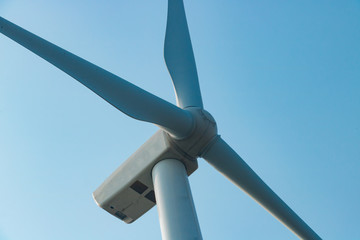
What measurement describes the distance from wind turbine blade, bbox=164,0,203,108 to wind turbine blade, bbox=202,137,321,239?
3.24 ft

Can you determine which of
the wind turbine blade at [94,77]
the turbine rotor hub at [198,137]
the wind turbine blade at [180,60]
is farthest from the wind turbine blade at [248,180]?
the wind turbine blade at [94,77]

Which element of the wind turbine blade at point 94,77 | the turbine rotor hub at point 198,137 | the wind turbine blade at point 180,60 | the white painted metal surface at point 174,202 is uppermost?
the wind turbine blade at point 180,60

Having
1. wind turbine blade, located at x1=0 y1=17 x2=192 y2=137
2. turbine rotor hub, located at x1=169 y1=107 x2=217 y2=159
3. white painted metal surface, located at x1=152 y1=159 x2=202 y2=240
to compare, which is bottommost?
white painted metal surface, located at x1=152 y1=159 x2=202 y2=240

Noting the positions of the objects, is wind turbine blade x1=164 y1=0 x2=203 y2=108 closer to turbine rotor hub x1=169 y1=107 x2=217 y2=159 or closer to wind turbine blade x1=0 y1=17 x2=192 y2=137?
turbine rotor hub x1=169 y1=107 x2=217 y2=159

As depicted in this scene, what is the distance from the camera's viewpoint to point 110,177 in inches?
259

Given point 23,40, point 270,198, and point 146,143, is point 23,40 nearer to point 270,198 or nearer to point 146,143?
point 146,143

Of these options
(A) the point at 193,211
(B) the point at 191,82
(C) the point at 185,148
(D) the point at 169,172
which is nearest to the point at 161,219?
(A) the point at 193,211

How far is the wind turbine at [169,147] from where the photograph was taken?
5.02 metres

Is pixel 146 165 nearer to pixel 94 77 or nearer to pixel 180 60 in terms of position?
pixel 94 77

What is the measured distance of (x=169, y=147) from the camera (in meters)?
6.02

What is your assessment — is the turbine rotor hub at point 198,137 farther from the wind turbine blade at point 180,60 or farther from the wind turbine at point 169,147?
the wind turbine blade at point 180,60

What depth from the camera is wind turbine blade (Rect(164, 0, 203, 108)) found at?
270 inches

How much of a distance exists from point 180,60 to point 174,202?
3.02 m

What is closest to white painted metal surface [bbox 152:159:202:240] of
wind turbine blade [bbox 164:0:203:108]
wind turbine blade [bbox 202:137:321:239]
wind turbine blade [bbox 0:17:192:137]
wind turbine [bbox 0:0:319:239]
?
wind turbine [bbox 0:0:319:239]
